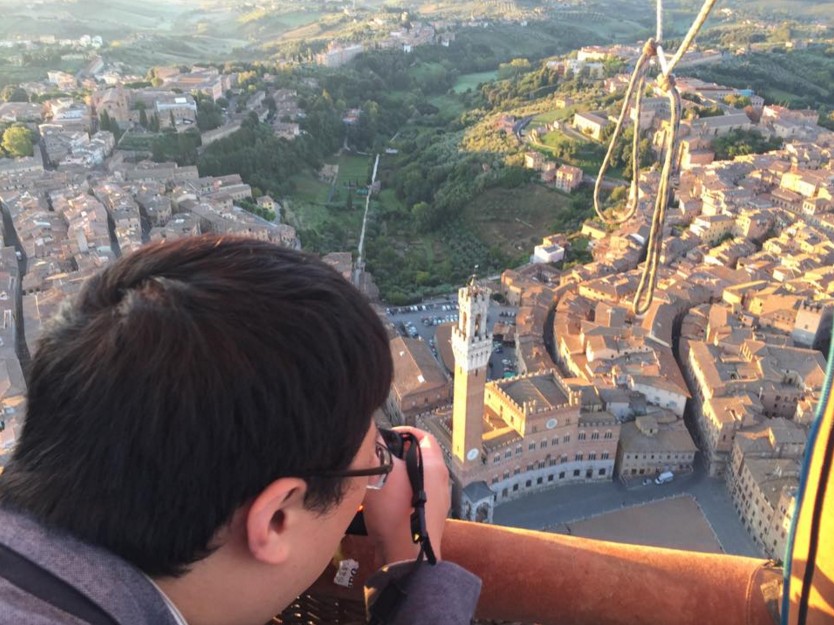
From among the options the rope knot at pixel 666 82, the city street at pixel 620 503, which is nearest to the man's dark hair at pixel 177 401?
the rope knot at pixel 666 82

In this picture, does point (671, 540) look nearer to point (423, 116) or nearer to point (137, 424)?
point (137, 424)

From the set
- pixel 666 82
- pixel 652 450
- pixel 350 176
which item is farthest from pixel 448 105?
pixel 666 82

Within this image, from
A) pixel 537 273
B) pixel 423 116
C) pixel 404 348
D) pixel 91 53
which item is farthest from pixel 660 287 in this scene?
pixel 91 53

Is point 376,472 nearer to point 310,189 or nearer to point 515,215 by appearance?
point 515,215

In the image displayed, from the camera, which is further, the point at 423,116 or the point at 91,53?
the point at 91,53

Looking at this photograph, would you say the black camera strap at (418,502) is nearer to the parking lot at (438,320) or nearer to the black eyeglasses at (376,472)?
the black eyeglasses at (376,472)
